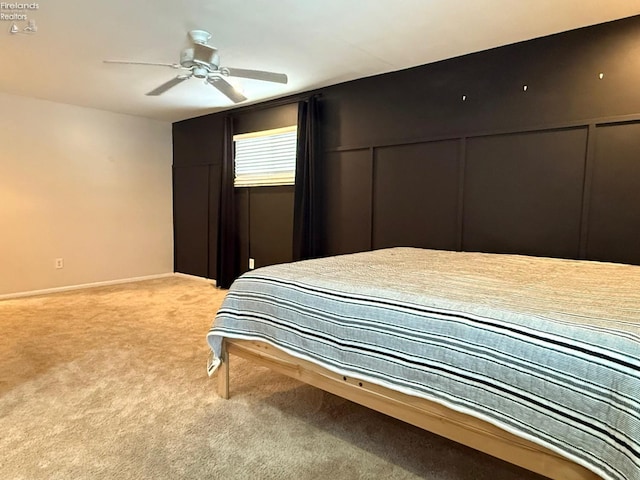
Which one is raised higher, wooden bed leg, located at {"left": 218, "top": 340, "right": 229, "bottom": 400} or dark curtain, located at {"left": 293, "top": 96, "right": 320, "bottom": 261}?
dark curtain, located at {"left": 293, "top": 96, "right": 320, "bottom": 261}

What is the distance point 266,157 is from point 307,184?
2.89ft

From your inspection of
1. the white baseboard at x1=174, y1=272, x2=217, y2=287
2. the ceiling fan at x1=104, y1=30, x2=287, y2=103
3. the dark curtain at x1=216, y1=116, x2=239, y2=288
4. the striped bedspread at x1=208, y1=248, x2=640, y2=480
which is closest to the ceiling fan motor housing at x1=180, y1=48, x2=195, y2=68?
the ceiling fan at x1=104, y1=30, x2=287, y2=103

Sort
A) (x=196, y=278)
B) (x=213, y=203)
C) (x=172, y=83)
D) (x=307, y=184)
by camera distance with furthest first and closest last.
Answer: (x=196, y=278) < (x=213, y=203) < (x=307, y=184) < (x=172, y=83)

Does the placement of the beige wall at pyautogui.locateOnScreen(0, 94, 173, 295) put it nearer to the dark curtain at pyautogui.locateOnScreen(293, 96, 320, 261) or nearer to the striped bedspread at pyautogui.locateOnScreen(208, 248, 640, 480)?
the dark curtain at pyautogui.locateOnScreen(293, 96, 320, 261)

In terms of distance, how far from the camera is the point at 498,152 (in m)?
3.16

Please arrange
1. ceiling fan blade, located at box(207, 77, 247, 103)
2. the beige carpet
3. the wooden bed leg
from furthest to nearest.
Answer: ceiling fan blade, located at box(207, 77, 247, 103) < the wooden bed leg < the beige carpet

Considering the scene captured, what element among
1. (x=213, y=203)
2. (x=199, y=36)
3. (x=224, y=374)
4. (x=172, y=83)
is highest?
(x=199, y=36)

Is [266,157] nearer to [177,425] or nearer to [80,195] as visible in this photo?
[80,195]

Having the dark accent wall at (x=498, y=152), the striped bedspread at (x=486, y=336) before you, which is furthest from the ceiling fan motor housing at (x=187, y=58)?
the dark accent wall at (x=498, y=152)

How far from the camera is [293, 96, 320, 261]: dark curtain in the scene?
13.6 feet

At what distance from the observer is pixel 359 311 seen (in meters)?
1.65

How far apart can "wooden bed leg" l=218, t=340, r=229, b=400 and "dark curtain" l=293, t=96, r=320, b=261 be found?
6.72 feet

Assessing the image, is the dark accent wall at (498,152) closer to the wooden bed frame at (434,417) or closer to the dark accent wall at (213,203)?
the dark accent wall at (213,203)

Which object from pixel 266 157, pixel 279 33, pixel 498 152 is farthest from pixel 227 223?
pixel 498 152
